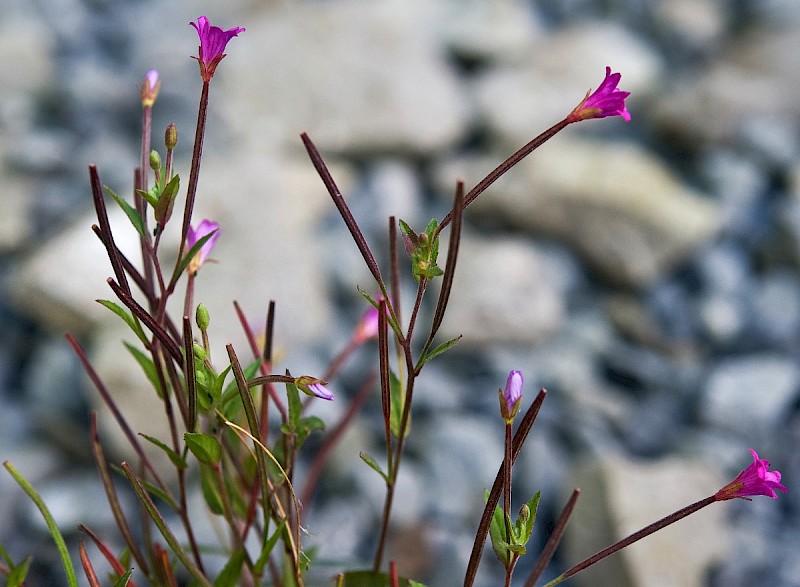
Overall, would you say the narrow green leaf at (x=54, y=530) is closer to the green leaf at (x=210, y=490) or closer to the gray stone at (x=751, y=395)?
the green leaf at (x=210, y=490)

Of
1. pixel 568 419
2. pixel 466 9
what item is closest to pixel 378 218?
pixel 568 419

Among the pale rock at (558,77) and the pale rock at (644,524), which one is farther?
the pale rock at (558,77)

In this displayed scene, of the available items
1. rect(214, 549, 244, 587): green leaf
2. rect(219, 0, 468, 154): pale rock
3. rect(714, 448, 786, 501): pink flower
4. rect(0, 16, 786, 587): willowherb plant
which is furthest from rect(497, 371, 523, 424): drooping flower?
rect(219, 0, 468, 154): pale rock

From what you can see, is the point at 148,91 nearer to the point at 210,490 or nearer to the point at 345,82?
the point at 210,490

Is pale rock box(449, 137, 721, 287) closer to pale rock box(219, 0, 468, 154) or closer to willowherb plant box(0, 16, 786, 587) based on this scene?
pale rock box(219, 0, 468, 154)

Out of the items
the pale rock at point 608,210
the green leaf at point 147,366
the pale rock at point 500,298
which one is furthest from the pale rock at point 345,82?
the green leaf at point 147,366
